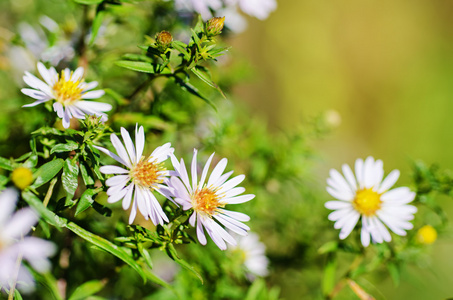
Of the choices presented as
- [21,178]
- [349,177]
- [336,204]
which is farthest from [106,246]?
[349,177]

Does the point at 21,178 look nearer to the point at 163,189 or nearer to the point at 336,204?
the point at 163,189

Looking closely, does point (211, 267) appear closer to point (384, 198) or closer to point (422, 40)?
point (384, 198)

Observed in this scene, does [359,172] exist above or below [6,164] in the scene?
above

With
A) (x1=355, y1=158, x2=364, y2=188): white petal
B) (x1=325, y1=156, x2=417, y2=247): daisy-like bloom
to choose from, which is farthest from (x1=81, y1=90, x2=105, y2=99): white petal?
(x1=355, y1=158, x2=364, y2=188): white petal

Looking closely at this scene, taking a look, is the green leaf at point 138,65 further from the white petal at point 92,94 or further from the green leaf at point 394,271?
the green leaf at point 394,271

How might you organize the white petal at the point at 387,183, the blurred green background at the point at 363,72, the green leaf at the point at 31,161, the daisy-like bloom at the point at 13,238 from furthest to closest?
the blurred green background at the point at 363,72
the white petal at the point at 387,183
the green leaf at the point at 31,161
the daisy-like bloom at the point at 13,238

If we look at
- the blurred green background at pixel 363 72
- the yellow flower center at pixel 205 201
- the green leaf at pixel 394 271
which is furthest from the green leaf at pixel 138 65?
the blurred green background at pixel 363 72

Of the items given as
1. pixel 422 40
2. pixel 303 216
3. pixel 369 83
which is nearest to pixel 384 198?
pixel 303 216
